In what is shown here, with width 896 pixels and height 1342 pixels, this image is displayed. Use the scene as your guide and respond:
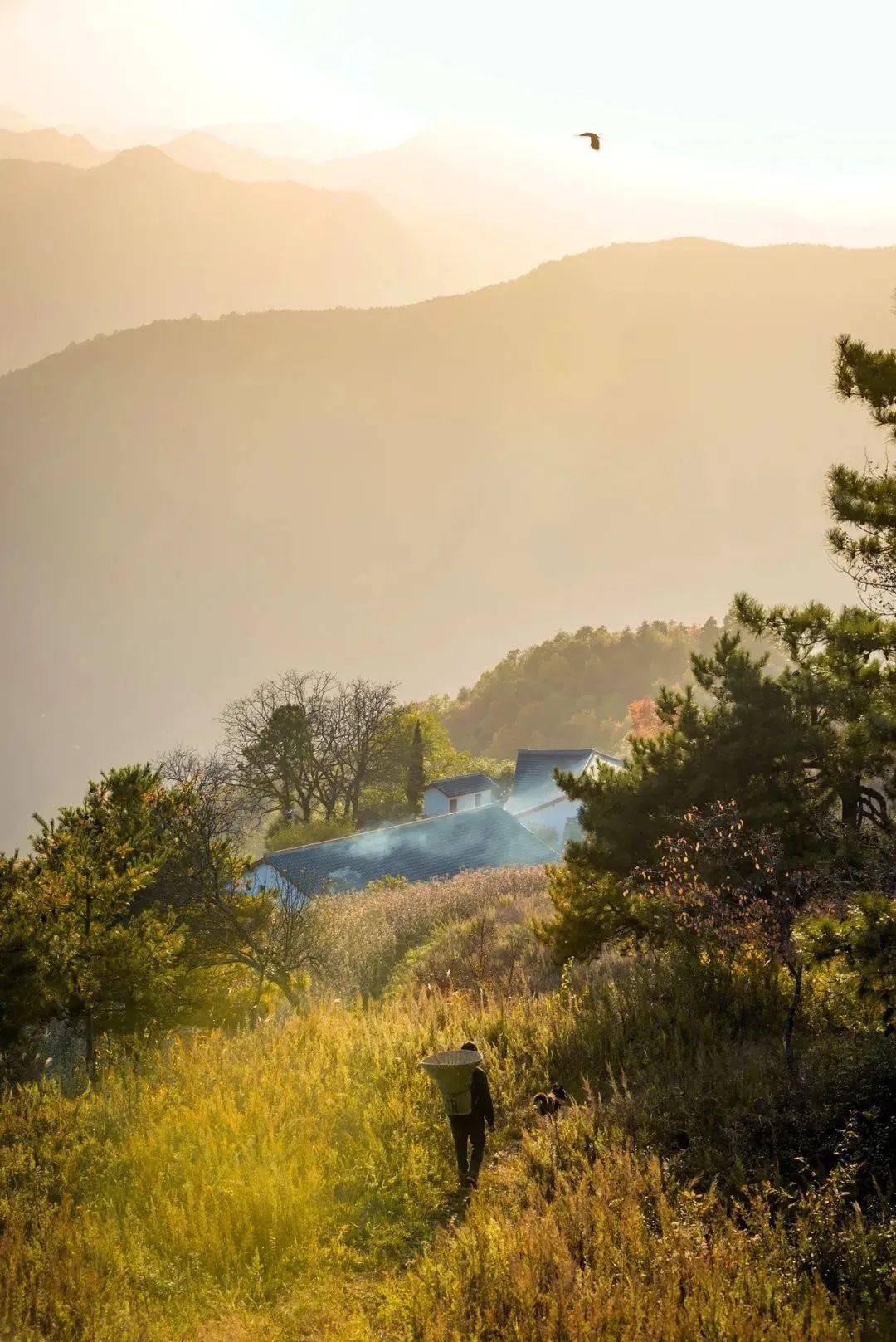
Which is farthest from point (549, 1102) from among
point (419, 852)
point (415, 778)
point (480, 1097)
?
point (415, 778)

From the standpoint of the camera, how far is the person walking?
6.43 metres

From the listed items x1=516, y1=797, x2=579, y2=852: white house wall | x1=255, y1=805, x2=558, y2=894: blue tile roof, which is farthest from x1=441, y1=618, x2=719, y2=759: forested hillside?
x1=255, y1=805, x2=558, y2=894: blue tile roof

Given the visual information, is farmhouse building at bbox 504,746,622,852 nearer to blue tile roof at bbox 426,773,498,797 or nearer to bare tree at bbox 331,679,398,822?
blue tile roof at bbox 426,773,498,797

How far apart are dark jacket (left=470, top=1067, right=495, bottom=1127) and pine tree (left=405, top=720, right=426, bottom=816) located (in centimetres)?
5700

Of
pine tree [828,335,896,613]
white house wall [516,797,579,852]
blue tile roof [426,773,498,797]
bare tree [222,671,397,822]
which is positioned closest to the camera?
pine tree [828,335,896,613]

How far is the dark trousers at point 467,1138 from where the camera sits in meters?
6.44

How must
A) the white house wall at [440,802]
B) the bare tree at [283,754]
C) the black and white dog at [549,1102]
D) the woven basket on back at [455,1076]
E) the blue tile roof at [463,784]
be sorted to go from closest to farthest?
the woven basket on back at [455,1076] → the black and white dog at [549,1102] → the bare tree at [283,754] → the white house wall at [440,802] → the blue tile roof at [463,784]

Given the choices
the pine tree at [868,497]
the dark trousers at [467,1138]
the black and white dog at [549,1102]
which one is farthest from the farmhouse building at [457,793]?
the dark trousers at [467,1138]

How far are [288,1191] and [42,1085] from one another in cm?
496

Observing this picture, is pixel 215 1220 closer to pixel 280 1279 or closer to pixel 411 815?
pixel 280 1279

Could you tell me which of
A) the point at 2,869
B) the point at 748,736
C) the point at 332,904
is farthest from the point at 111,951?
the point at 332,904

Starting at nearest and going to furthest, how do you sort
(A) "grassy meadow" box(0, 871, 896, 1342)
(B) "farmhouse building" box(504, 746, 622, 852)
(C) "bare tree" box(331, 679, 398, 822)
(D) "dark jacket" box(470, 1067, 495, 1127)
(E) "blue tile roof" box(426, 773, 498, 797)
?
1. (A) "grassy meadow" box(0, 871, 896, 1342)
2. (D) "dark jacket" box(470, 1067, 495, 1127)
3. (C) "bare tree" box(331, 679, 398, 822)
4. (B) "farmhouse building" box(504, 746, 622, 852)
5. (E) "blue tile roof" box(426, 773, 498, 797)

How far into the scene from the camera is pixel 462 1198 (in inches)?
255

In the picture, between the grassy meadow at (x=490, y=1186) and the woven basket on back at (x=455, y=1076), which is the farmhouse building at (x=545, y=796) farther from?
the woven basket on back at (x=455, y=1076)
